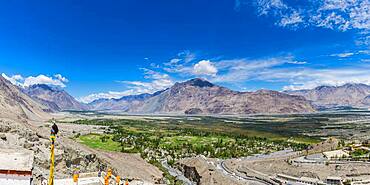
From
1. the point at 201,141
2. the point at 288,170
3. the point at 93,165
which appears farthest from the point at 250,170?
the point at 201,141

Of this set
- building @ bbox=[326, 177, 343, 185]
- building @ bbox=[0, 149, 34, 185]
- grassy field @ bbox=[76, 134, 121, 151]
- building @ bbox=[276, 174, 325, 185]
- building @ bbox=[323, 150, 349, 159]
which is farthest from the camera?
grassy field @ bbox=[76, 134, 121, 151]

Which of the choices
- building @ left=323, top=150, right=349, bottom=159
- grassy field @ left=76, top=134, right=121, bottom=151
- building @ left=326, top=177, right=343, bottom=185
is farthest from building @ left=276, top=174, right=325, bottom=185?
grassy field @ left=76, top=134, right=121, bottom=151

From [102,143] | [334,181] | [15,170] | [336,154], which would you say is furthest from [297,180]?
[102,143]

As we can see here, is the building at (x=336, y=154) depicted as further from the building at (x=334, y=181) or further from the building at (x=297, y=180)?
the building at (x=334, y=181)

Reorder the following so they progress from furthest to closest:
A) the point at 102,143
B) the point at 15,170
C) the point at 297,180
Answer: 1. the point at 102,143
2. the point at 297,180
3. the point at 15,170

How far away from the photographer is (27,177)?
19.9 m

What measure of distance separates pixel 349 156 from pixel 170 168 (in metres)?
39.0

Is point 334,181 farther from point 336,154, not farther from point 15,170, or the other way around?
point 15,170

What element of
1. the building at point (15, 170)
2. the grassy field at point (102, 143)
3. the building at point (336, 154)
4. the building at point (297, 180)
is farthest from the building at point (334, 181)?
the grassy field at point (102, 143)

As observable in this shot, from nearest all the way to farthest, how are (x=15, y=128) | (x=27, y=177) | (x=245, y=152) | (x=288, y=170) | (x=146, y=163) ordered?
(x=27, y=177), (x=15, y=128), (x=288, y=170), (x=146, y=163), (x=245, y=152)

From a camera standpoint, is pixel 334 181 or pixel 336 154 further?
pixel 336 154

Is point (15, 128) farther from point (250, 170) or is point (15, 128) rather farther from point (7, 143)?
A: point (250, 170)

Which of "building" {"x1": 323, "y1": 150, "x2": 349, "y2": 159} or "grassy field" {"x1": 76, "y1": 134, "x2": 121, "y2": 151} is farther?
"grassy field" {"x1": 76, "y1": 134, "x2": 121, "y2": 151}

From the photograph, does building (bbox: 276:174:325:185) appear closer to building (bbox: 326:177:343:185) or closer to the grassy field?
building (bbox: 326:177:343:185)
